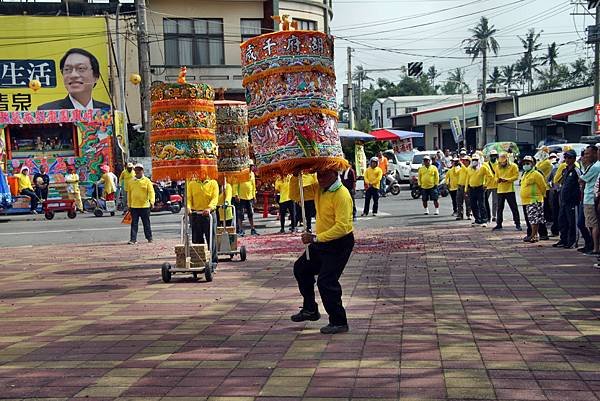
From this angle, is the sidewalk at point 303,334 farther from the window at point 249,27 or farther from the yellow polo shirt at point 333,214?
the window at point 249,27

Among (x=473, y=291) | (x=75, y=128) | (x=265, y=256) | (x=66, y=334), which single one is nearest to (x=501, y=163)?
(x=265, y=256)

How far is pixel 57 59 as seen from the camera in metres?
32.7

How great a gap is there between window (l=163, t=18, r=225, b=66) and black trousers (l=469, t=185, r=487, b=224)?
19.6m

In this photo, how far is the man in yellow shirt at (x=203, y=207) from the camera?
38.8 ft

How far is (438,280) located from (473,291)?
3.54 ft

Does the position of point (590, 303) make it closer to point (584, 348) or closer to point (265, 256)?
point (584, 348)

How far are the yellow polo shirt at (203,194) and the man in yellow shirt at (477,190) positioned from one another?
366 inches

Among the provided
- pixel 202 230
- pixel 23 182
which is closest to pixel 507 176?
pixel 202 230

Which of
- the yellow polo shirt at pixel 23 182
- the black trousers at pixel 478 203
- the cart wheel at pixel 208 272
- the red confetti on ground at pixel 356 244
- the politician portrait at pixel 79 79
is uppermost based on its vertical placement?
→ the politician portrait at pixel 79 79

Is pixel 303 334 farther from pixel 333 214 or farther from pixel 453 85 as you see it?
pixel 453 85

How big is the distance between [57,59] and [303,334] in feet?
93.2

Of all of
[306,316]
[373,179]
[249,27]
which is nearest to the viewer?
[306,316]

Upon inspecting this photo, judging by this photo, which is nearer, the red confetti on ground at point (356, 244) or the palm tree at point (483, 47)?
the red confetti on ground at point (356, 244)

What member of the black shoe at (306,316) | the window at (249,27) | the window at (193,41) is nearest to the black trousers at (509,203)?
the black shoe at (306,316)
